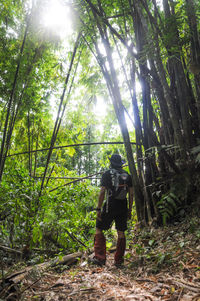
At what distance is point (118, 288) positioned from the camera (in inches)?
62.9

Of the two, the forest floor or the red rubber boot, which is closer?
the forest floor

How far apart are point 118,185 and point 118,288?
114cm

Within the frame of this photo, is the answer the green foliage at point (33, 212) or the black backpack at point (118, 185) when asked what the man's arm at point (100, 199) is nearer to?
the black backpack at point (118, 185)

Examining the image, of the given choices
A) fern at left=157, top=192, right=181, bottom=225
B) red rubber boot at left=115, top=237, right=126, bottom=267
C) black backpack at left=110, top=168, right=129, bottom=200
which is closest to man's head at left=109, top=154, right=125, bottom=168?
black backpack at left=110, top=168, right=129, bottom=200

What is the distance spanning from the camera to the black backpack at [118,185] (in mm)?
2574

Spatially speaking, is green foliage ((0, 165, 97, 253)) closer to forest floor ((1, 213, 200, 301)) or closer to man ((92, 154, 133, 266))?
man ((92, 154, 133, 266))

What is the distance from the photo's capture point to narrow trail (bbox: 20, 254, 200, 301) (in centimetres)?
125

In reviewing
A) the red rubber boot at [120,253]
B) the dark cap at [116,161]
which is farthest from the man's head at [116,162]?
the red rubber boot at [120,253]

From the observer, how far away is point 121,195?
259 cm

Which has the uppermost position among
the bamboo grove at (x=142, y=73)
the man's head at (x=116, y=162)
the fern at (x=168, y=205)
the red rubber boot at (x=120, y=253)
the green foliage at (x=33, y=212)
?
the bamboo grove at (x=142, y=73)

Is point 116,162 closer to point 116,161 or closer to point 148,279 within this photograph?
point 116,161

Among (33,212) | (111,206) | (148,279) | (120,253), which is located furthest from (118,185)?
(33,212)

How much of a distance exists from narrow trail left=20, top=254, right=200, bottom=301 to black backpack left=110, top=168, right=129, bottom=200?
0.73 meters

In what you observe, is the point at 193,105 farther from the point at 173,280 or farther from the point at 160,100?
the point at 173,280
